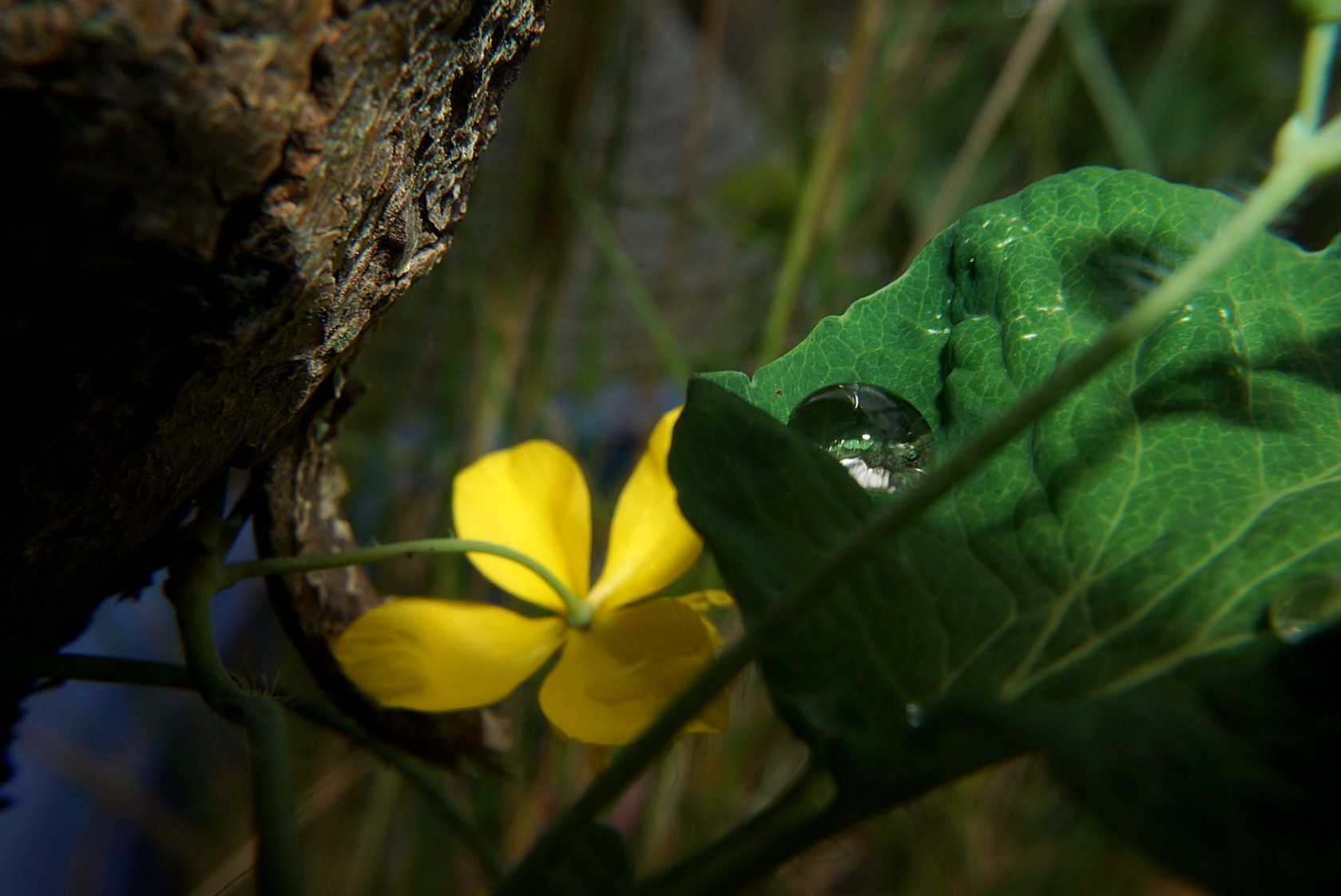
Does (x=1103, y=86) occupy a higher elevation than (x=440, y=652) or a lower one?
higher

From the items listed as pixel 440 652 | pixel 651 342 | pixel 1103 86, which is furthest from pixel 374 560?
pixel 651 342

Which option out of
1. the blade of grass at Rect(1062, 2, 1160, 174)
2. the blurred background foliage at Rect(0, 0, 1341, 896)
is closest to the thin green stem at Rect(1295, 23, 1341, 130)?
the blurred background foliage at Rect(0, 0, 1341, 896)

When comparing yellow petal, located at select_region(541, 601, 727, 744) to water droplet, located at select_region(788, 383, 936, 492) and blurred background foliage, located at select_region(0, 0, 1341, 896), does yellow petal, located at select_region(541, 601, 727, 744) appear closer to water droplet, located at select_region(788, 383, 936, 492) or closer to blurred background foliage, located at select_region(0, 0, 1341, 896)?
water droplet, located at select_region(788, 383, 936, 492)

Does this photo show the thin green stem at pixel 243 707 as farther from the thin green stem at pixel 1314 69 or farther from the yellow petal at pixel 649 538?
the thin green stem at pixel 1314 69

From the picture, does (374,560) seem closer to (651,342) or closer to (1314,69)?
(1314,69)

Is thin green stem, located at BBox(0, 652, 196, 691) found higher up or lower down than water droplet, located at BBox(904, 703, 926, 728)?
higher up

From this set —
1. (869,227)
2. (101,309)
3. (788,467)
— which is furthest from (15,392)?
(869,227)

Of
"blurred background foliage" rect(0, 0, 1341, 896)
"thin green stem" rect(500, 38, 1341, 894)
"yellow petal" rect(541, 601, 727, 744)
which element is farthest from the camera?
"blurred background foliage" rect(0, 0, 1341, 896)

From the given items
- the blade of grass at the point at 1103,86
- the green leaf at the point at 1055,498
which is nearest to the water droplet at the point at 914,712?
the green leaf at the point at 1055,498
